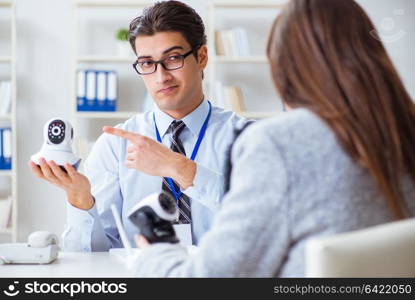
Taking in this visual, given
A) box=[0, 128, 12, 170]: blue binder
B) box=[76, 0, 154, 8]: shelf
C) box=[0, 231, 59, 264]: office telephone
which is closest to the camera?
box=[0, 231, 59, 264]: office telephone

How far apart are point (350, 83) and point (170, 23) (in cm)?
127

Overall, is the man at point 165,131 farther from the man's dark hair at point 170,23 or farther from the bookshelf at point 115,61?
Result: the bookshelf at point 115,61

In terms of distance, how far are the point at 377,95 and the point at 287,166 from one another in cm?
22

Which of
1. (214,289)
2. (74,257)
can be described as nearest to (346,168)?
(214,289)

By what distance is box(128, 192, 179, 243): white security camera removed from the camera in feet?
3.96

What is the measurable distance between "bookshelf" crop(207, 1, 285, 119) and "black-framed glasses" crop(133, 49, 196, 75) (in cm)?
223

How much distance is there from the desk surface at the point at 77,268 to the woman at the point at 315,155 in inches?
19.6

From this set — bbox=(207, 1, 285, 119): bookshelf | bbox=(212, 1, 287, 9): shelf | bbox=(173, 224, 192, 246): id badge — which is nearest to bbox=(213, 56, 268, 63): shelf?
bbox=(207, 1, 285, 119): bookshelf

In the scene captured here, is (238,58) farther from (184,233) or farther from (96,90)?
(184,233)

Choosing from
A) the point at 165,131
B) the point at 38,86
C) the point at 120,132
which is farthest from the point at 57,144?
the point at 38,86

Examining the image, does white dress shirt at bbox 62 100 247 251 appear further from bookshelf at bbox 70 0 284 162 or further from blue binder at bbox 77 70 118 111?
bookshelf at bbox 70 0 284 162

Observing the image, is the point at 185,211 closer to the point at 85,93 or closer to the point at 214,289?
the point at 214,289

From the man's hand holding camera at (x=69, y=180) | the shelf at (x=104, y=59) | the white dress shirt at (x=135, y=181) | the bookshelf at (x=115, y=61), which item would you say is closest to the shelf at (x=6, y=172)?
the bookshelf at (x=115, y=61)

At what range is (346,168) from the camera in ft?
3.16
